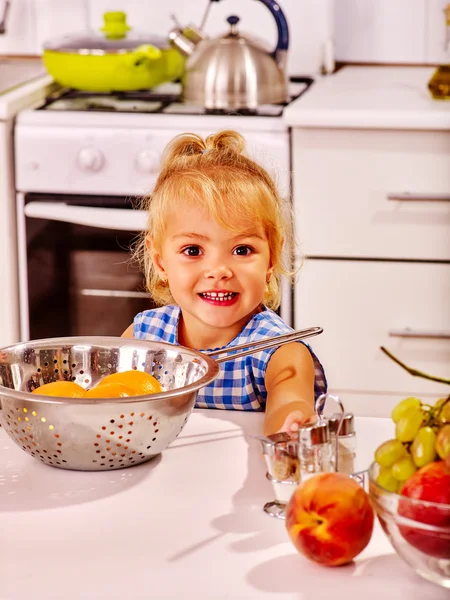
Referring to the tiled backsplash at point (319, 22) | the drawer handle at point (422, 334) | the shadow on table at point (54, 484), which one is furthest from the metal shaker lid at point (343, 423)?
the tiled backsplash at point (319, 22)

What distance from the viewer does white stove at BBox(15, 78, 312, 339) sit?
2.36m

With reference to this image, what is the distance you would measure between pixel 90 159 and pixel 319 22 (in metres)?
0.88

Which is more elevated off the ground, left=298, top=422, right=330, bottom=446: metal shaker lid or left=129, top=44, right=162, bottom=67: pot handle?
left=129, top=44, right=162, bottom=67: pot handle

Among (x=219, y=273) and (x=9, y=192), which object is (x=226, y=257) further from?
(x=9, y=192)

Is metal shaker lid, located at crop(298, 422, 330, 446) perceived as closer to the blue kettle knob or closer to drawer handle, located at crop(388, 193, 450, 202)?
drawer handle, located at crop(388, 193, 450, 202)

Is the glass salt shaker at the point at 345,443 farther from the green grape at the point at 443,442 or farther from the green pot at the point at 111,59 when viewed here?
the green pot at the point at 111,59

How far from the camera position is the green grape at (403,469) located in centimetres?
79

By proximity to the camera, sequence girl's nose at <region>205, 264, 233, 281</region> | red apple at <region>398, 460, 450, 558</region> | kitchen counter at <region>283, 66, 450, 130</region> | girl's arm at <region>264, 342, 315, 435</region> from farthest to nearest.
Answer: kitchen counter at <region>283, 66, 450, 130</region>
girl's nose at <region>205, 264, 233, 281</region>
girl's arm at <region>264, 342, 315, 435</region>
red apple at <region>398, 460, 450, 558</region>

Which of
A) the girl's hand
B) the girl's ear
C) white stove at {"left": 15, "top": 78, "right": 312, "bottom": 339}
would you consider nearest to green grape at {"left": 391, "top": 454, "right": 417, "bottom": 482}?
the girl's hand

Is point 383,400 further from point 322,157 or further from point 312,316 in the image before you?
point 322,157

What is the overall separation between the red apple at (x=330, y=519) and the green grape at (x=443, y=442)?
0.25ft

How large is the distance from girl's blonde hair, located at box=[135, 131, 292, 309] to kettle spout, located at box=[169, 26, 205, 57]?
1.05m

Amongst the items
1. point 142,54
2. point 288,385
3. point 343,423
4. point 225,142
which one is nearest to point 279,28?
point 142,54

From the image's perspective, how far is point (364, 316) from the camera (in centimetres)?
243
